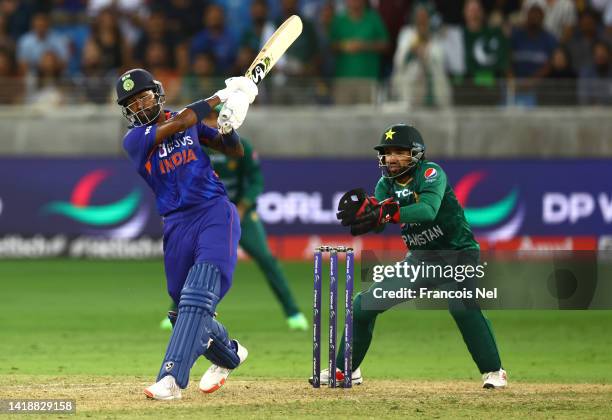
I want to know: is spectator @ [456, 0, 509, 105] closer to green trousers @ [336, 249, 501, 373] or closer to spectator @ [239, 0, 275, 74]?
spectator @ [239, 0, 275, 74]

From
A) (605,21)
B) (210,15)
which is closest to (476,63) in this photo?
(605,21)

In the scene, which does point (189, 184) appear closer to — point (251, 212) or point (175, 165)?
point (175, 165)

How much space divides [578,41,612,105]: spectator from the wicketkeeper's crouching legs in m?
11.0

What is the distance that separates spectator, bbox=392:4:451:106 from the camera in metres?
17.5

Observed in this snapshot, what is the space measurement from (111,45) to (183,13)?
131 centimetres

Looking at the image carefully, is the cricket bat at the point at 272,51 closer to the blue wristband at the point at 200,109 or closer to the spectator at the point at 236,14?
the blue wristband at the point at 200,109

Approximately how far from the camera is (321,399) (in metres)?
8.19

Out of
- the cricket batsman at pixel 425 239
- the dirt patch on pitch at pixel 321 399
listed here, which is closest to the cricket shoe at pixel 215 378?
the dirt patch on pitch at pixel 321 399

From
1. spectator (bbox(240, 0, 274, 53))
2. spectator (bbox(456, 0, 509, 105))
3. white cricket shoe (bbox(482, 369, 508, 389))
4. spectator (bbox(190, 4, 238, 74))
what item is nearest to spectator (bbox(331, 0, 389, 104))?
spectator (bbox(240, 0, 274, 53))

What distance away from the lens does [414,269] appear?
28.5 ft

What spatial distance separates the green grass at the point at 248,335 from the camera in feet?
33.4

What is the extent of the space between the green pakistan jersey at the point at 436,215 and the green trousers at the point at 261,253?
3602mm

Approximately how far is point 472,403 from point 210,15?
11188 millimetres

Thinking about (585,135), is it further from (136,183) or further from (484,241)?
(136,183)
